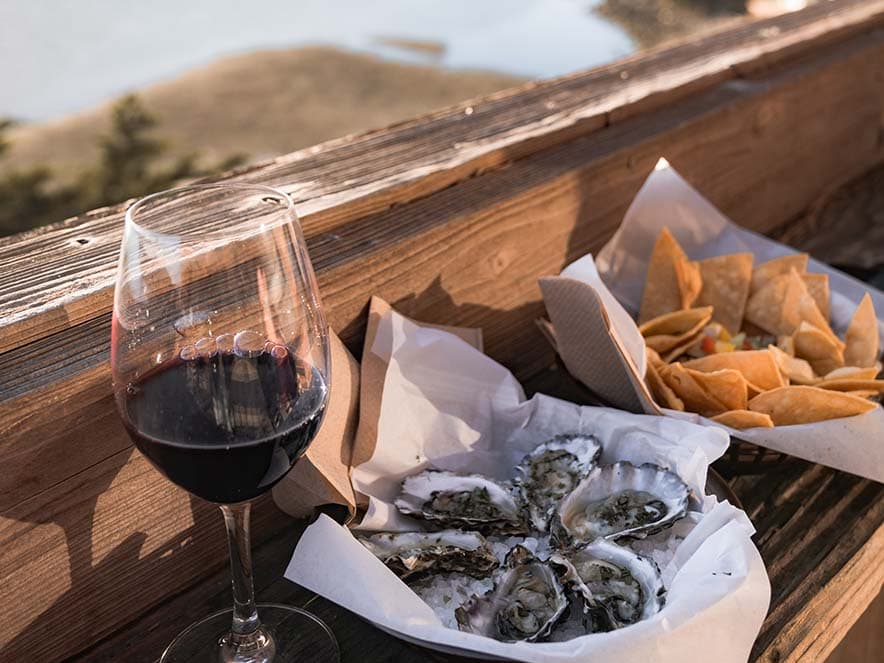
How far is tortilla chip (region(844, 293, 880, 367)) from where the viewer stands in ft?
3.85

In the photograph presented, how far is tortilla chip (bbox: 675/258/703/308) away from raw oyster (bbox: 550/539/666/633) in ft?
1.48

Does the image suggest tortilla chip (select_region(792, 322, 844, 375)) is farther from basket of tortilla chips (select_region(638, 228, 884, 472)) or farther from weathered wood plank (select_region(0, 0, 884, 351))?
weathered wood plank (select_region(0, 0, 884, 351))

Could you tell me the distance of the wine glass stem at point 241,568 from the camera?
0.77 meters

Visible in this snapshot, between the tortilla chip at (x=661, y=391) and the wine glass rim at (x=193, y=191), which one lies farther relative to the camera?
the tortilla chip at (x=661, y=391)

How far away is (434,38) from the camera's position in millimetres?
8453

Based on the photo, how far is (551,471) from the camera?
985 millimetres

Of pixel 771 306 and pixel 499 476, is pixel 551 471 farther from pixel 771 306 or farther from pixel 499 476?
pixel 771 306

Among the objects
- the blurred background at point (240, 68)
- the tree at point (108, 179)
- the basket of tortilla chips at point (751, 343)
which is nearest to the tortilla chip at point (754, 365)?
the basket of tortilla chips at point (751, 343)

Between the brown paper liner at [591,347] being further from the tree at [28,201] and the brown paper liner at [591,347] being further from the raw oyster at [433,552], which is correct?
the tree at [28,201]

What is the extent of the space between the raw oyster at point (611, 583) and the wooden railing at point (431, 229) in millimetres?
324

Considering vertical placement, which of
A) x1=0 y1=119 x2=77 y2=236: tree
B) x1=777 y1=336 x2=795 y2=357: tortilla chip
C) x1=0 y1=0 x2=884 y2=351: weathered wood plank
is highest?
x1=0 y1=0 x2=884 y2=351: weathered wood plank

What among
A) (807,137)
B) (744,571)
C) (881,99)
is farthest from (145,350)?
(881,99)

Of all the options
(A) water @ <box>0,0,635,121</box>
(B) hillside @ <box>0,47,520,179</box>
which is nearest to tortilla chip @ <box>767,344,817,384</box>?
(A) water @ <box>0,0,635,121</box>

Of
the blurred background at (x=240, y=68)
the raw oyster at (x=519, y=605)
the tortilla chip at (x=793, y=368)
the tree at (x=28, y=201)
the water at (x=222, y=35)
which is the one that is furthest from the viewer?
the water at (x=222, y=35)
